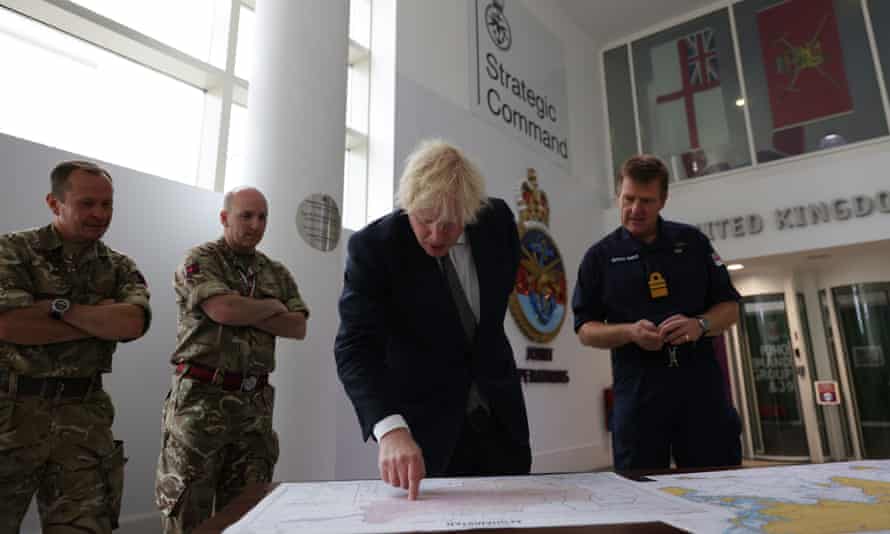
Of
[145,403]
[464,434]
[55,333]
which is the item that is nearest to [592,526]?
[464,434]

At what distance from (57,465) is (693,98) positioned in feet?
21.9

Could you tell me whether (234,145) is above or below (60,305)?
above

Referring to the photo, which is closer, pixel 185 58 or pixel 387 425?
pixel 387 425

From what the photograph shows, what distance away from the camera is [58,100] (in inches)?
106

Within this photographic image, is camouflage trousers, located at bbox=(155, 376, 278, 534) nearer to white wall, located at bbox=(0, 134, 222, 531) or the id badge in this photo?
white wall, located at bbox=(0, 134, 222, 531)

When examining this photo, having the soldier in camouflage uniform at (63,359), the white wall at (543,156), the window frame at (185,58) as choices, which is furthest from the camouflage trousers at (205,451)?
the white wall at (543,156)

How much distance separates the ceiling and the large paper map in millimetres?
6532

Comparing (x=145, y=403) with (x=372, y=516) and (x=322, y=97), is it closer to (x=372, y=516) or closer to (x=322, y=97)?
(x=322, y=97)

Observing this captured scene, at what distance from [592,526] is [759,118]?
251 inches

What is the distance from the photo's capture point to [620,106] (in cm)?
698

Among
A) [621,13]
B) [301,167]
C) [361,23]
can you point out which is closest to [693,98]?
[621,13]

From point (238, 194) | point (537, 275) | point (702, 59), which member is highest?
point (702, 59)

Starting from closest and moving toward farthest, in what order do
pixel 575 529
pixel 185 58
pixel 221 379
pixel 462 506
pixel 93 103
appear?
1. pixel 575 529
2. pixel 462 506
3. pixel 221 379
4. pixel 93 103
5. pixel 185 58

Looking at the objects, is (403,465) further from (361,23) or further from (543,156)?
(543,156)
